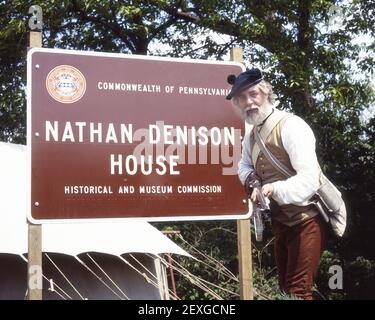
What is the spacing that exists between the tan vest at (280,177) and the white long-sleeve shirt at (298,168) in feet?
0.10

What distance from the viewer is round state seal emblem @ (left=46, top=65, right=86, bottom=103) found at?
159 inches

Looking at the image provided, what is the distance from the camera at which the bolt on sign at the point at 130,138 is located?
13.1ft

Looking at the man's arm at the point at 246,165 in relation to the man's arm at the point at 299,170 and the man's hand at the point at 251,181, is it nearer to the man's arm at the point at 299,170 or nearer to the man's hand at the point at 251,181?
the man's hand at the point at 251,181

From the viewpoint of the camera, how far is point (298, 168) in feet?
9.83

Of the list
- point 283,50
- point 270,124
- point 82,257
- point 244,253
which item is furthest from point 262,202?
point 283,50

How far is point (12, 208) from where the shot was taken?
23.1 feet

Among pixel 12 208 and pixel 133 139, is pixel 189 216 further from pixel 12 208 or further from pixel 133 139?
pixel 12 208

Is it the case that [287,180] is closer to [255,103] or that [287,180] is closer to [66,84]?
A: [255,103]

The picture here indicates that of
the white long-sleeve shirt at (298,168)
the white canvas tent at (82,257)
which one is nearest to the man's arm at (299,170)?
the white long-sleeve shirt at (298,168)

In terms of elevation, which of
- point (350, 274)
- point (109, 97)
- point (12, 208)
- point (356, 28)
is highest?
point (356, 28)

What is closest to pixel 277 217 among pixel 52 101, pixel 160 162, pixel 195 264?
pixel 160 162

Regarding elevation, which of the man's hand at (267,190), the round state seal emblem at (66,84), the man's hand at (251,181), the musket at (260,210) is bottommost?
the musket at (260,210)

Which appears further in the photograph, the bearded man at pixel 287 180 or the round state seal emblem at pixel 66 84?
the round state seal emblem at pixel 66 84

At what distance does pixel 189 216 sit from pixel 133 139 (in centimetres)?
61
